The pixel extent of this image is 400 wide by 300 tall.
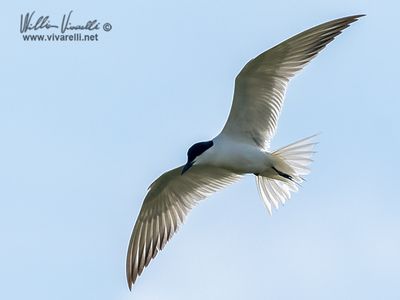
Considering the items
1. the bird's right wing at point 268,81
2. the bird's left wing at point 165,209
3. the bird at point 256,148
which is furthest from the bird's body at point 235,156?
the bird's left wing at point 165,209

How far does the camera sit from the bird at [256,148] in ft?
51.9

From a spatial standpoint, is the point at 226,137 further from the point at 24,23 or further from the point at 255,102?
the point at 24,23

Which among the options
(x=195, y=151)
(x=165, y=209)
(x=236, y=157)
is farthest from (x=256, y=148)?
(x=165, y=209)

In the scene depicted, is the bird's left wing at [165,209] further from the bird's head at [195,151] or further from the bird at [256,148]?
the bird's head at [195,151]

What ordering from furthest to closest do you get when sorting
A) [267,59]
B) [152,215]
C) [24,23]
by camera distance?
[24,23]
[152,215]
[267,59]

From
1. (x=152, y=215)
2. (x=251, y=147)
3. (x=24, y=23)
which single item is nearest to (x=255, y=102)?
(x=251, y=147)

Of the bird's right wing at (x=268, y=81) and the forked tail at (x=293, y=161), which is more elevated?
the bird's right wing at (x=268, y=81)

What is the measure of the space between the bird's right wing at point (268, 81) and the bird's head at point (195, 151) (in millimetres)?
335

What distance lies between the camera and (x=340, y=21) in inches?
620

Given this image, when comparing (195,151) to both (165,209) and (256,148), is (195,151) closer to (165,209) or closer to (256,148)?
(256,148)

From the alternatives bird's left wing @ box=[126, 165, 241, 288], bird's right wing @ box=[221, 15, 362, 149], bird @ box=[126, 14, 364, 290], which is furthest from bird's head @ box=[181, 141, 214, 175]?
bird's left wing @ box=[126, 165, 241, 288]

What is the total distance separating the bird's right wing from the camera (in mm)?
15750

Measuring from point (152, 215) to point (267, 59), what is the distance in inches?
94.2

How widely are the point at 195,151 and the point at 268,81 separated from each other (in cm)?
110
